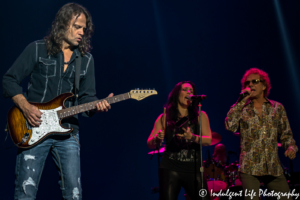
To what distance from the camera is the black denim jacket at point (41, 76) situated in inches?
111

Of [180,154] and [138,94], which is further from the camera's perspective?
[180,154]

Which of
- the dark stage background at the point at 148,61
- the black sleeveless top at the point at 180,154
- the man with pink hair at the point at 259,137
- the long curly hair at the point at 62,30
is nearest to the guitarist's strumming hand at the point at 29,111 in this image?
the long curly hair at the point at 62,30

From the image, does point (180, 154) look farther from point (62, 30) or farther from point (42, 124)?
point (62, 30)

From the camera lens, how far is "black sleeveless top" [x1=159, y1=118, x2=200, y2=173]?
3580 mm

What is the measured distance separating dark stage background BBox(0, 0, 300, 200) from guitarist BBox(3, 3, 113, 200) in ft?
8.97

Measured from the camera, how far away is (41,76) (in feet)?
9.53

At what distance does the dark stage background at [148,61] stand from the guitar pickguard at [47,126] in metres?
2.86

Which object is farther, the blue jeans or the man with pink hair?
the man with pink hair

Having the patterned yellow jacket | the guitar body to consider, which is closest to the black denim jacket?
the guitar body

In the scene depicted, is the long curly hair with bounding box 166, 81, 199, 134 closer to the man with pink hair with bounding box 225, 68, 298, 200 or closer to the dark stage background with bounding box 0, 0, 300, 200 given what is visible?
the man with pink hair with bounding box 225, 68, 298, 200

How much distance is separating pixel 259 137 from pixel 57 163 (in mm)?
2527

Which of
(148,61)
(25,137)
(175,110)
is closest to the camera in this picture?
(25,137)

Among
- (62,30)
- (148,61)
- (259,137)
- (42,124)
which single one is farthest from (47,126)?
(148,61)

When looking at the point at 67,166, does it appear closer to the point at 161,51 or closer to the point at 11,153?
the point at 11,153
